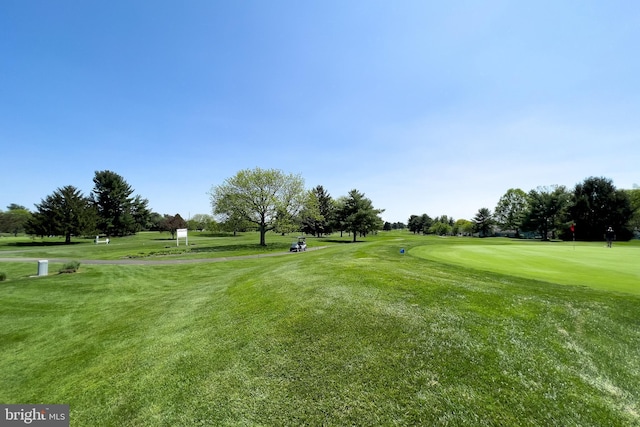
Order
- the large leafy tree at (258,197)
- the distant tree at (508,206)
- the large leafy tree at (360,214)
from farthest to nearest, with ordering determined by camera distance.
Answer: the distant tree at (508,206) → the large leafy tree at (360,214) → the large leafy tree at (258,197)

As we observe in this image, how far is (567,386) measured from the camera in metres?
3.65

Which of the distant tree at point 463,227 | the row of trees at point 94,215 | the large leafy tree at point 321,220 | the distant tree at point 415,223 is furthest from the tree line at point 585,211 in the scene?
the row of trees at point 94,215

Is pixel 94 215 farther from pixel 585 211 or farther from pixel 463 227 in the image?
pixel 463 227

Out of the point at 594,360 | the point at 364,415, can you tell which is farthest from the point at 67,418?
the point at 594,360

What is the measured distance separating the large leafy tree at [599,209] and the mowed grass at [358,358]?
61530mm

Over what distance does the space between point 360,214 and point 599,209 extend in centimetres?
4662

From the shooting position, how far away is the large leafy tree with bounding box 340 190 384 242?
4453 centimetres

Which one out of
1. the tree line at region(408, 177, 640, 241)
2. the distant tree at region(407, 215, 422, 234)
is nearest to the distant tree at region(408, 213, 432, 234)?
the distant tree at region(407, 215, 422, 234)

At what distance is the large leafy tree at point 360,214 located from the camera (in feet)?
146

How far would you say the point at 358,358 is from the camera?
4449 mm

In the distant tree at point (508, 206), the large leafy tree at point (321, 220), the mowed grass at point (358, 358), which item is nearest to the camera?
the mowed grass at point (358, 358)

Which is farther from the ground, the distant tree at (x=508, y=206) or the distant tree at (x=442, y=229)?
the distant tree at (x=508, y=206)

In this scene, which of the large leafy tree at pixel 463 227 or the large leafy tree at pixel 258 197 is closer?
the large leafy tree at pixel 258 197

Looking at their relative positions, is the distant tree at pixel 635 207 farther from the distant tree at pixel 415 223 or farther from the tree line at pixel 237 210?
the distant tree at pixel 415 223
